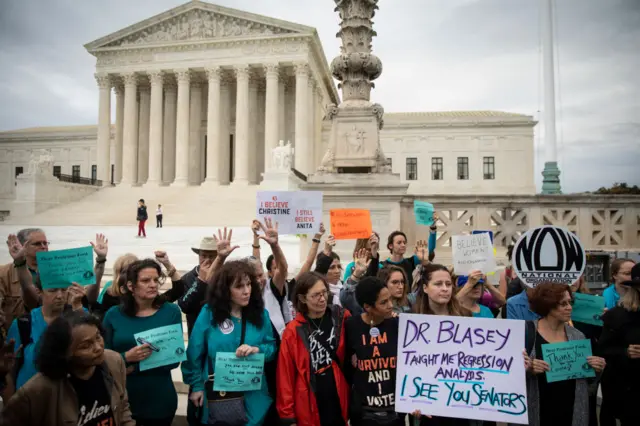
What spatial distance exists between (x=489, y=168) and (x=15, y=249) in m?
51.9

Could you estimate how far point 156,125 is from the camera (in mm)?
43750

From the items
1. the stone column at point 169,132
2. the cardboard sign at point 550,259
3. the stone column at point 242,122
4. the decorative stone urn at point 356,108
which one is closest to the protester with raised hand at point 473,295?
the cardboard sign at point 550,259

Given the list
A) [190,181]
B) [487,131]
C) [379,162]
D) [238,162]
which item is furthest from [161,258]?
[487,131]

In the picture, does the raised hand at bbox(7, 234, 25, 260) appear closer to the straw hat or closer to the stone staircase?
the straw hat

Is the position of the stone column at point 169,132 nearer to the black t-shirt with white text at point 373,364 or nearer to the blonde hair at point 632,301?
the black t-shirt with white text at point 373,364

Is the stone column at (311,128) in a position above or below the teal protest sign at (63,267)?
above

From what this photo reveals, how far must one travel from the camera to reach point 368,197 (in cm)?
862

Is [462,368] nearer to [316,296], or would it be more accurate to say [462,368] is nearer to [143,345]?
[316,296]

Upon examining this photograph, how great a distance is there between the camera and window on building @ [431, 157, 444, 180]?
51825 mm

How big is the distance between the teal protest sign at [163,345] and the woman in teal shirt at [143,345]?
→ 5cm

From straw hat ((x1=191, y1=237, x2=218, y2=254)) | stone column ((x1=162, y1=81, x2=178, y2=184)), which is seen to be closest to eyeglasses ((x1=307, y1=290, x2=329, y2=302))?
straw hat ((x1=191, y1=237, x2=218, y2=254))

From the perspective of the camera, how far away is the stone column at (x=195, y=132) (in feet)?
150

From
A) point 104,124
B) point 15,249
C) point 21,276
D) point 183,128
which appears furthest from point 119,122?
point 21,276

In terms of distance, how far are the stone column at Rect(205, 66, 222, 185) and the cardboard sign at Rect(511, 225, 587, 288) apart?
39.7 m
